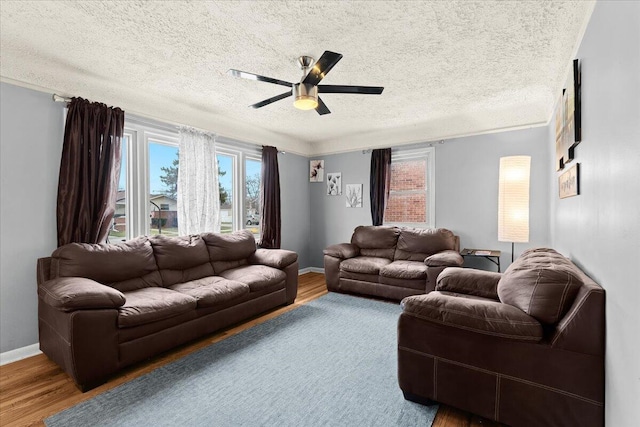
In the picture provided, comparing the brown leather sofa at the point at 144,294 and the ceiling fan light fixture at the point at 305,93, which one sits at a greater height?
the ceiling fan light fixture at the point at 305,93

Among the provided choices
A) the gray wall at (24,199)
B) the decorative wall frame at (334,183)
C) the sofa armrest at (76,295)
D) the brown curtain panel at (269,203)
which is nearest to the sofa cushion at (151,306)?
the sofa armrest at (76,295)

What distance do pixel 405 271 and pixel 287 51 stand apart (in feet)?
9.48

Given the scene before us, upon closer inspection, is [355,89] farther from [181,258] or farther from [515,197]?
[181,258]

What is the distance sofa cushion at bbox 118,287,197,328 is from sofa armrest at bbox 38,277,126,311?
116mm

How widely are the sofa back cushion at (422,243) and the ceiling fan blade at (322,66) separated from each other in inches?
117

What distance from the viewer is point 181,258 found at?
11.1 feet

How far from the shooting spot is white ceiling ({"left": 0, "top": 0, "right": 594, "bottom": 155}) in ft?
6.40

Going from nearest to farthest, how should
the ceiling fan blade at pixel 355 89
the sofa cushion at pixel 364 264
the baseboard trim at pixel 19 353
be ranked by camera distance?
the ceiling fan blade at pixel 355 89 < the baseboard trim at pixel 19 353 < the sofa cushion at pixel 364 264

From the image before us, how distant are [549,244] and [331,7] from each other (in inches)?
152

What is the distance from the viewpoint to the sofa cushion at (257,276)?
337 centimetres

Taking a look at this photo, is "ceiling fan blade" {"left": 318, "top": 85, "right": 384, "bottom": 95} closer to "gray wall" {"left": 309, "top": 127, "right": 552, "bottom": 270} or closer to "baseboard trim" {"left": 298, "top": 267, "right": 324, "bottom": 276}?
"gray wall" {"left": 309, "top": 127, "right": 552, "bottom": 270}

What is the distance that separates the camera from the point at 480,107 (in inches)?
152

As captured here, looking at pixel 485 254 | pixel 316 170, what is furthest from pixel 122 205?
pixel 485 254

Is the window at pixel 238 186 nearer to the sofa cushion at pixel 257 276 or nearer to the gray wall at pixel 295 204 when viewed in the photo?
the gray wall at pixel 295 204
